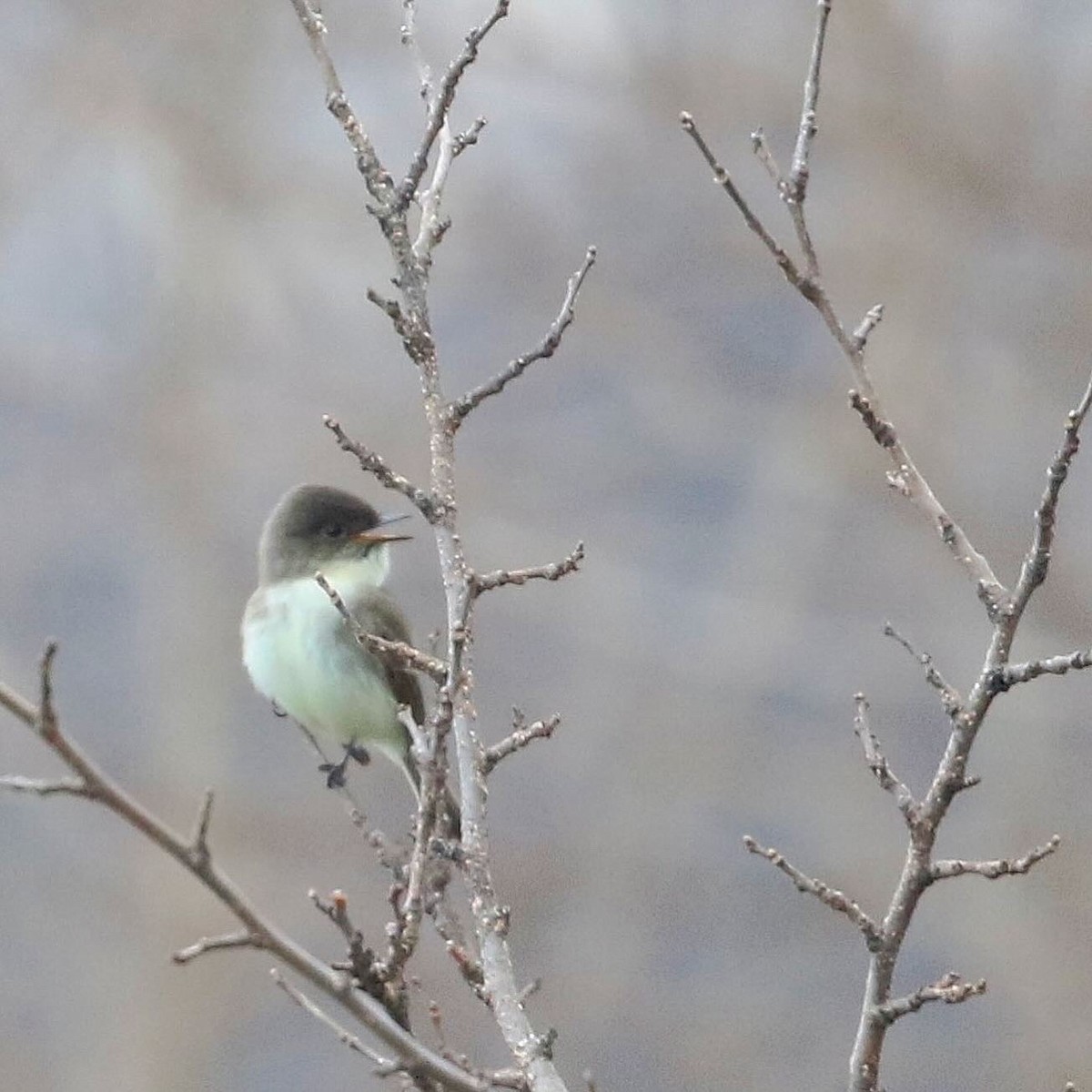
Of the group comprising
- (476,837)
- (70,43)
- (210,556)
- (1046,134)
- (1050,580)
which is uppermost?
(70,43)

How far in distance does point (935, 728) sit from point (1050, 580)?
169 cm

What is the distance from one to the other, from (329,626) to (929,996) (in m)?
3.27

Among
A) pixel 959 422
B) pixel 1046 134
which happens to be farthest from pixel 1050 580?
pixel 1046 134

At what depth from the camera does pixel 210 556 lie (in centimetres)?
1338

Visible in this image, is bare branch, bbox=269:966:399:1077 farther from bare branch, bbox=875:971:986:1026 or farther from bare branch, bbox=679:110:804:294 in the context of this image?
bare branch, bbox=679:110:804:294

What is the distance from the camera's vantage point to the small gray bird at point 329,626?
542 cm

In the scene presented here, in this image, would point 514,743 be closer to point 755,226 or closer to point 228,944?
point 755,226

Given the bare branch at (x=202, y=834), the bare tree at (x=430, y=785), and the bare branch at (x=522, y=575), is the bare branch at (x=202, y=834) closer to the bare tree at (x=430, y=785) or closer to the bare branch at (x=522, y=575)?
the bare tree at (x=430, y=785)

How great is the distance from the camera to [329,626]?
5.56m

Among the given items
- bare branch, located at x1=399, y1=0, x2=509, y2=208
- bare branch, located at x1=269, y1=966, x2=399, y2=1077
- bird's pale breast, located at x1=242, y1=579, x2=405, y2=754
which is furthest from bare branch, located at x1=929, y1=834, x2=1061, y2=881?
bird's pale breast, located at x1=242, y1=579, x2=405, y2=754

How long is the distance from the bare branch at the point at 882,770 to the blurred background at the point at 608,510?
7.76 meters

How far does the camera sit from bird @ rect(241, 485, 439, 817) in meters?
5.42

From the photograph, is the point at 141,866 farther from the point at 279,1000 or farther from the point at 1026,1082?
the point at 1026,1082

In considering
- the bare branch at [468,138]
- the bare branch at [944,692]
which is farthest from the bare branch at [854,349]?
the bare branch at [468,138]
